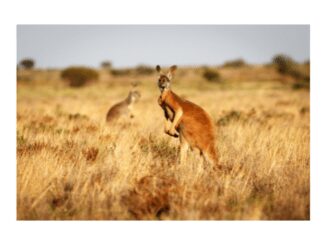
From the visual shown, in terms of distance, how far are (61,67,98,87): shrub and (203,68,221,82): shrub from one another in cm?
1240

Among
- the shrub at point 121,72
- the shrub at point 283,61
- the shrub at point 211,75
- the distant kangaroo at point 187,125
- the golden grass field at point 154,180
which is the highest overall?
the shrub at point 121,72

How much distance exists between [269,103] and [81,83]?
25.2 m

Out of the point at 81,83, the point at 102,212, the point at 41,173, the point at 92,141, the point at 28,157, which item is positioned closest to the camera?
the point at 102,212

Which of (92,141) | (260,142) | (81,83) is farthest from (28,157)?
(81,83)

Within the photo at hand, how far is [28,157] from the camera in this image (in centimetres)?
781

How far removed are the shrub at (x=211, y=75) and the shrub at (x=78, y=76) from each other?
12404 millimetres

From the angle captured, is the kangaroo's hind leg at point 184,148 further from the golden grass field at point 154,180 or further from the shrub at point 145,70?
the shrub at point 145,70

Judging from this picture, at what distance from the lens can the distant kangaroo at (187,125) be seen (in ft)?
25.2

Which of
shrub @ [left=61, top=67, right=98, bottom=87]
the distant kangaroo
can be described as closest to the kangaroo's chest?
the distant kangaroo

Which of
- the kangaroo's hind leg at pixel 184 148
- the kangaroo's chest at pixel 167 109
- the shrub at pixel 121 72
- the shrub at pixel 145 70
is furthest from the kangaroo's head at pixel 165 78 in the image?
the shrub at pixel 121 72

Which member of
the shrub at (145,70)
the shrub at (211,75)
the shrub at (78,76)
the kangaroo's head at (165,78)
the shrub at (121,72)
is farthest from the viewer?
the shrub at (121,72)

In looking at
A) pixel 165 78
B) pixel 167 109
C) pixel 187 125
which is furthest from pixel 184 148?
pixel 165 78

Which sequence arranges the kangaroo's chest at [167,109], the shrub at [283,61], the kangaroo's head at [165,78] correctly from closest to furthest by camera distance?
the kangaroo's head at [165,78] → the kangaroo's chest at [167,109] → the shrub at [283,61]
